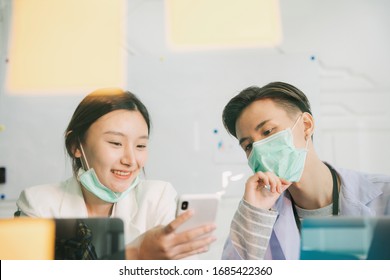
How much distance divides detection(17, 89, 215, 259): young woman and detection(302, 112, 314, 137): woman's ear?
0.52 m

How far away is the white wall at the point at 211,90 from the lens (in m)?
1.70

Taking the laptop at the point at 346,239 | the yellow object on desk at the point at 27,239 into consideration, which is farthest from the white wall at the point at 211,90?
the laptop at the point at 346,239

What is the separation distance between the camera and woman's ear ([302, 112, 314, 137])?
1.67m

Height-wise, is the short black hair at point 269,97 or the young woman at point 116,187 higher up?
the short black hair at point 269,97

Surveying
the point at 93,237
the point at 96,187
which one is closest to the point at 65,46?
the point at 96,187

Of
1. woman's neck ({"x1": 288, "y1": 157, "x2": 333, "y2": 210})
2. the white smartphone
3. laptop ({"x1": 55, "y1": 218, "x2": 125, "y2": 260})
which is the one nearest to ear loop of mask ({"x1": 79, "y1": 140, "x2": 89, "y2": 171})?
laptop ({"x1": 55, "y1": 218, "x2": 125, "y2": 260})

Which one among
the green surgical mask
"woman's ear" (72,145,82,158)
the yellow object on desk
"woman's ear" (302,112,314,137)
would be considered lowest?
the yellow object on desk

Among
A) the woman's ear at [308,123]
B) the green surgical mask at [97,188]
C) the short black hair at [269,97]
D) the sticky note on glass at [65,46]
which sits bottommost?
the green surgical mask at [97,188]

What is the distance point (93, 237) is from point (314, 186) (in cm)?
87

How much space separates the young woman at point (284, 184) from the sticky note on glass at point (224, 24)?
242 millimetres

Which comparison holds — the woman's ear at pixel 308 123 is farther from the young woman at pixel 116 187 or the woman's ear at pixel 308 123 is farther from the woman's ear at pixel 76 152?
the woman's ear at pixel 76 152

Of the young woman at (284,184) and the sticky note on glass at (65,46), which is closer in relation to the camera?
the young woman at (284,184)

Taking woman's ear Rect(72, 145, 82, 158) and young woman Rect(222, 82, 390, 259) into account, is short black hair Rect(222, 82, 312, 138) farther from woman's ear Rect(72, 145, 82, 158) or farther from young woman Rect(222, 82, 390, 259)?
woman's ear Rect(72, 145, 82, 158)

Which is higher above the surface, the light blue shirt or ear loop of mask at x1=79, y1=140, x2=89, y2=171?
ear loop of mask at x1=79, y1=140, x2=89, y2=171
